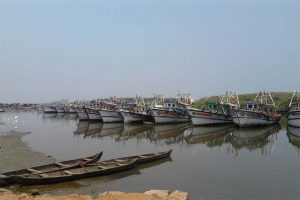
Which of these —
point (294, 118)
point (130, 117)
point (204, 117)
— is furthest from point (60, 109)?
point (294, 118)

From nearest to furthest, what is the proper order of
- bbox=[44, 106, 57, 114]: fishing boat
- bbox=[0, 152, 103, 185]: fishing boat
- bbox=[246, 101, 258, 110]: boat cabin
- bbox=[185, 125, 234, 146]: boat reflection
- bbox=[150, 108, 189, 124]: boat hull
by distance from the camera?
bbox=[0, 152, 103, 185]: fishing boat
bbox=[185, 125, 234, 146]: boat reflection
bbox=[246, 101, 258, 110]: boat cabin
bbox=[150, 108, 189, 124]: boat hull
bbox=[44, 106, 57, 114]: fishing boat

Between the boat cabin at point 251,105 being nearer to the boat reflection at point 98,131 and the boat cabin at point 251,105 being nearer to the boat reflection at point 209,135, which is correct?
the boat reflection at point 209,135

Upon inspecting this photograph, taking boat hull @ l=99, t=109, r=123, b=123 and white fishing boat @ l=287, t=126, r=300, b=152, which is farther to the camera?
boat hull @ l=99, t=109, r=123, b=123

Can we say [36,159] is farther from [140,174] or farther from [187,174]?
[187,174]

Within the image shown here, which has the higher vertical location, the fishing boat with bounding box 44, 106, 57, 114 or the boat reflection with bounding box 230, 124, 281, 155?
the fishing boat with bounding box 44, 106, 57, 114

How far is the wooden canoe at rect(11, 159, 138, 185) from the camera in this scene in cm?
1532

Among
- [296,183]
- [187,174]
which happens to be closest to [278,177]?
[296,183]

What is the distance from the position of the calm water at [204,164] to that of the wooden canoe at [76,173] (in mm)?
268

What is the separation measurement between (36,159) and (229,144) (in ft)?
49.6

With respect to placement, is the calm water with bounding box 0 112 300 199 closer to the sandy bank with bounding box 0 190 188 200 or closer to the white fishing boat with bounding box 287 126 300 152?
the white fishing boat with bounding box 287 126 300 152

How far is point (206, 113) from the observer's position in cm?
4316

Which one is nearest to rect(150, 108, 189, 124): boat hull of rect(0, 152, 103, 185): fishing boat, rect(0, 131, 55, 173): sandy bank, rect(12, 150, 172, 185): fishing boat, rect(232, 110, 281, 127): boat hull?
rect(232, 110, 281, 127): boat hull

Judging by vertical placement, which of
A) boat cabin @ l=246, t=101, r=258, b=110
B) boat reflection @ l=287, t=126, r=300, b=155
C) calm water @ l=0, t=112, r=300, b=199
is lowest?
calm water @ l=0, t=112, r=300, b=199

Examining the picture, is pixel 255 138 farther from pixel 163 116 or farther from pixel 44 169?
pixel 44 169
